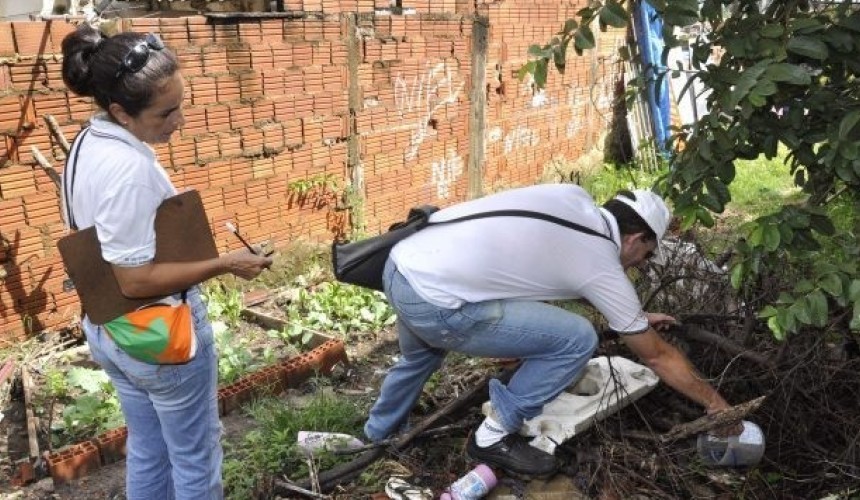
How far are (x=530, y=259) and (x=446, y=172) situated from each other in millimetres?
4522

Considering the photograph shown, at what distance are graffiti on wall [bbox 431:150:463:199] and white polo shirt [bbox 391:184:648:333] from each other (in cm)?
414

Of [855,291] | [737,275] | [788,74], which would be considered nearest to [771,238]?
[737,275]

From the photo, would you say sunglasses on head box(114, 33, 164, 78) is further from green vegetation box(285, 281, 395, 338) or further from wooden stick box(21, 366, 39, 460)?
green vegetation box(285, 281, 395, 338)

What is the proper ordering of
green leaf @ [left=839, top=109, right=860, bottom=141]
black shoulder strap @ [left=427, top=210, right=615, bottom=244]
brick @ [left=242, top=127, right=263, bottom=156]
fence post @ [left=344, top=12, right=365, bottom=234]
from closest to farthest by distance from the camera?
green leaf @ [left=839, top=109, right=860, bottom=141] < black shoulder strap @ [left=427, top=210, right=615, bottom=244] < brick @ [left=242, top=127, right=263, bottom=156] < fence post @ [left=344, top=12, right=365, bottom=234]

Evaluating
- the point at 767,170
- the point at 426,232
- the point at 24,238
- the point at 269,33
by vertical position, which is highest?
the point at 269,33

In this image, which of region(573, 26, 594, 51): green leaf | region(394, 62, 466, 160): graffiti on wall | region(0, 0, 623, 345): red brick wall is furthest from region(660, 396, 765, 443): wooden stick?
region(394, 62, 466, 160): graffiti on wall

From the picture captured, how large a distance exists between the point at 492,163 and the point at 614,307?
17.2 feet

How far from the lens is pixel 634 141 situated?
32.2 feet

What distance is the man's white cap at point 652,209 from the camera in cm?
290

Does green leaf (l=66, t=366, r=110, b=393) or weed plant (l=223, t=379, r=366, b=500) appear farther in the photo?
green leaf (l=66, t=366, r=110, b=393)

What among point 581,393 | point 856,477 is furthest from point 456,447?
point 856,477

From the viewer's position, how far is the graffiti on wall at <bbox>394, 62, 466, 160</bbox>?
6.54 metres

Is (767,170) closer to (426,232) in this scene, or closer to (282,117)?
(282,117)

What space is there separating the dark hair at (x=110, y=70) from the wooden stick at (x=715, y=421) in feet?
7.37
